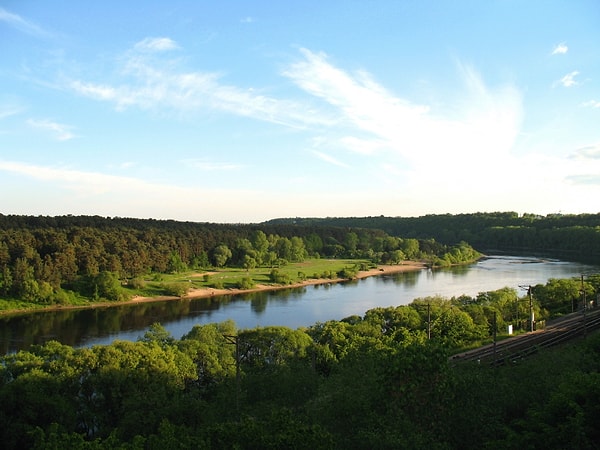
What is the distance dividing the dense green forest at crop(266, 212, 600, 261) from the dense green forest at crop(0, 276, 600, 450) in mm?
82034

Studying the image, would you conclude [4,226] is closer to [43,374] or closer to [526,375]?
[43,374]

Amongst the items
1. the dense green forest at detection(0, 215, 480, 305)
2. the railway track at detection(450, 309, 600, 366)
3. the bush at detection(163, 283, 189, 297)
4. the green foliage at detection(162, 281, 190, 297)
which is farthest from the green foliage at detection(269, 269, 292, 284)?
the railway track at detection(450, 309, 600, 366)

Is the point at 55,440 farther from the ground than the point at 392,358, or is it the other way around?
the point at 392,358

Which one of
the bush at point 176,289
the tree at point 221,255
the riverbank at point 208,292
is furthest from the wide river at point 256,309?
the tree at point 221,255

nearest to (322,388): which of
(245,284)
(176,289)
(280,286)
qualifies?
(176,289)

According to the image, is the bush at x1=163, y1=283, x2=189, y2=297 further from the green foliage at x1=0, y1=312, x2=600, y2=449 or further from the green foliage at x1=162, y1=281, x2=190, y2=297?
the green foliage at x1=0, y1=312, x2=600, y2=449

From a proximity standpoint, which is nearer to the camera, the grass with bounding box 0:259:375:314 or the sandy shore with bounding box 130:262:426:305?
the grass with bounding box 0:259:375:314

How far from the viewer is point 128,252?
61875 mm

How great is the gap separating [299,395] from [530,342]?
1483 cm

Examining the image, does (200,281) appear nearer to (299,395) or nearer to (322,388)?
(299,395)

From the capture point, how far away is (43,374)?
57.8ft

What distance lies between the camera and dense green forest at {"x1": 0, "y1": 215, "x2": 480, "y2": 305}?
50.9 m

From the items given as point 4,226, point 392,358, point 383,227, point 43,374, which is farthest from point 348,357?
point 383,227

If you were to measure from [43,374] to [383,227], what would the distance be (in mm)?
156660
